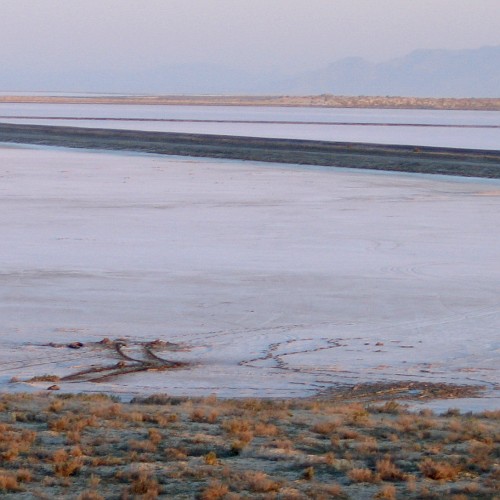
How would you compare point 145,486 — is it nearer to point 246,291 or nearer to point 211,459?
point 211,459

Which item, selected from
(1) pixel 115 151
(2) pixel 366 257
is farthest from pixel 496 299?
(1) pixel 115 151

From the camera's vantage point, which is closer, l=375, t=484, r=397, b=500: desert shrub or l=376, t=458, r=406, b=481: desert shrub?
l=375, t=484, r=397, b=500: desert shrub

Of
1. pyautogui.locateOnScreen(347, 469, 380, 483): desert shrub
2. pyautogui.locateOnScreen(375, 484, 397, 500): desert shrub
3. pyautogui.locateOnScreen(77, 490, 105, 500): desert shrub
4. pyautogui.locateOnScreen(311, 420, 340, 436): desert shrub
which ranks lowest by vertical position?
pyautogui.locateOnScreen(311, 420, 340, 436): desert shrub

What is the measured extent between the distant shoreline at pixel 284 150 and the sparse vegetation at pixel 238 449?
2334cm

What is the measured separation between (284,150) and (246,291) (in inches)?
1042

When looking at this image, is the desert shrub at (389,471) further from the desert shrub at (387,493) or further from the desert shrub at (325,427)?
the desert shrub at (325,427)

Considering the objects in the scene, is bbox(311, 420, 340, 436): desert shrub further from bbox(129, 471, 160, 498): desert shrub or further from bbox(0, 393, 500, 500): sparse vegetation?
bbox(129, 471, 160, 498): desert shrub

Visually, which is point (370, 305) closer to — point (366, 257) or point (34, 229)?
point (366, 257)

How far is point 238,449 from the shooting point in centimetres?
671

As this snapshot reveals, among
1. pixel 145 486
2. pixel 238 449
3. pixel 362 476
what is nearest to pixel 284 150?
pixel 238 449

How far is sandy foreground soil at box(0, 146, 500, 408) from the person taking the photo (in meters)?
9.43

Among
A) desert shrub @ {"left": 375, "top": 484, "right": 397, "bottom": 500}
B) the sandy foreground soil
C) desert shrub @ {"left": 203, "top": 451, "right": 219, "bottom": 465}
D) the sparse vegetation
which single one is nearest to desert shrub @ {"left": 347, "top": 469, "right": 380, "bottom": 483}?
the sparse vegetation

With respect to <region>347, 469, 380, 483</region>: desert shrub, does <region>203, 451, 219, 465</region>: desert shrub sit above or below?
below

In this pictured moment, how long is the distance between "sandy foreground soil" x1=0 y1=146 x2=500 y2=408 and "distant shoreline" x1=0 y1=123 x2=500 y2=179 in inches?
331
